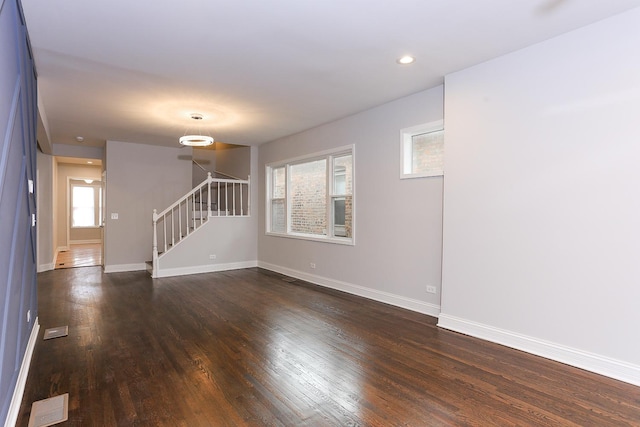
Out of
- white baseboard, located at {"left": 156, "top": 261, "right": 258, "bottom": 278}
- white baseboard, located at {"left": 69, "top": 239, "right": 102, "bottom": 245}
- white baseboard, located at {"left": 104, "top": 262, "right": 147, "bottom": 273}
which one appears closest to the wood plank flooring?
white baseboard, located at {"left": 69, "top": 239, "right": 102, "bottom": 245}

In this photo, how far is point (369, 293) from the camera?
4973 millimetres

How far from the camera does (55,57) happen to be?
326 cm

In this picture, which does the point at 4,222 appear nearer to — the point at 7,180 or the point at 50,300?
the point at 7,180

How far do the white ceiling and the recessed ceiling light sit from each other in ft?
0.23

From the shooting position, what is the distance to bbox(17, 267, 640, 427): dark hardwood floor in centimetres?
214

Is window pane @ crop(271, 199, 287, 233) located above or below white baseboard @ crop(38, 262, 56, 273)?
above

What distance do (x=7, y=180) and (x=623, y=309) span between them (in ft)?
14.3

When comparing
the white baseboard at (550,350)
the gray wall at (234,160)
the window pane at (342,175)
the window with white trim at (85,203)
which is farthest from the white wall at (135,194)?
the white baseboard at (550,350)

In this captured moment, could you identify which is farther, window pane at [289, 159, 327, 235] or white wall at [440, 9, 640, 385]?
window pane at [289, 159, 327, 235]

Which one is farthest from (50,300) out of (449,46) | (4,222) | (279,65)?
(449,46)

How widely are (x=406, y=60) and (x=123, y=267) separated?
6.90 metres

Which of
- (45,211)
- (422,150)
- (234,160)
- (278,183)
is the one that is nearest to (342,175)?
(422,150)

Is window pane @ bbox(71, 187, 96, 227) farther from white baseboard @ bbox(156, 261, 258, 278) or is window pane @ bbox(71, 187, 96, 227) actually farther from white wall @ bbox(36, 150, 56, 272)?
white baseboard @ bbox(156, 261, 258, 278)

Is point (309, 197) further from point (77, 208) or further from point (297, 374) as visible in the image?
point (77, 208)
